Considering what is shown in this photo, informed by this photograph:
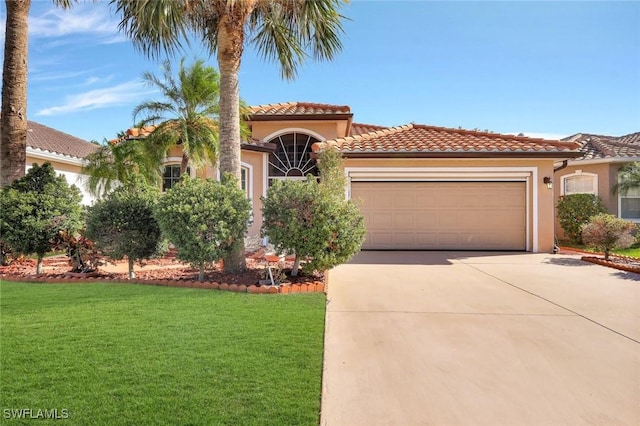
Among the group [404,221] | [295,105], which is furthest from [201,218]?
[295,105]

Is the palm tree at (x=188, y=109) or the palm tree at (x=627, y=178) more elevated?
the palm tree at (x=188, y=109)

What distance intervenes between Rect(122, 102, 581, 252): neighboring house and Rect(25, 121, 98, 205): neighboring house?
5.53 meters

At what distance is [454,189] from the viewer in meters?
13.9

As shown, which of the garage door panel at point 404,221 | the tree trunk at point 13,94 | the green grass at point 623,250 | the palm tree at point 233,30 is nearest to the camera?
the palm tree at point 233,30

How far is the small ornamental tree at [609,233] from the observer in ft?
37.1

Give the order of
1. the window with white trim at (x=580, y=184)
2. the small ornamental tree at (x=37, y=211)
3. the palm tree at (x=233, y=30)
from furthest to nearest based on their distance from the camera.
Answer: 1. the window with white trim at (x=580, y=184)
2. the small ornamental tree at (x=37, y=211)
3. the palm tree at (x=233, y=30)

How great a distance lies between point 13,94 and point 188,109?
4585mm

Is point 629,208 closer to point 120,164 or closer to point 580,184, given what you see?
point 580,184

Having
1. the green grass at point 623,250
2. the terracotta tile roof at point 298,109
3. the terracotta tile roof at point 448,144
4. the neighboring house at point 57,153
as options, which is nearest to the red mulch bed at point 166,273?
the neighboring house at point 57,153

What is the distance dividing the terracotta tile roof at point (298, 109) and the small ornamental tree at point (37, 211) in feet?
26.5

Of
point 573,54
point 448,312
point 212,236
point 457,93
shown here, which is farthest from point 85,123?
point 573,54

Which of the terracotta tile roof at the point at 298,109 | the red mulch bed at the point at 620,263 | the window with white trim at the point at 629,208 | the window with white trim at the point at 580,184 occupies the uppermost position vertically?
the terracotta tile roof at the point at 298,109

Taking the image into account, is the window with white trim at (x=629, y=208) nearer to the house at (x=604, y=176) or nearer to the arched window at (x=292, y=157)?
the house at (x=604, y=176)

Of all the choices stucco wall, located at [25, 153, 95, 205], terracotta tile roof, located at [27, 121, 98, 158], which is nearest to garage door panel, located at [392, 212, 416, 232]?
stucco wall, located at [25, 153, 95, 205]
